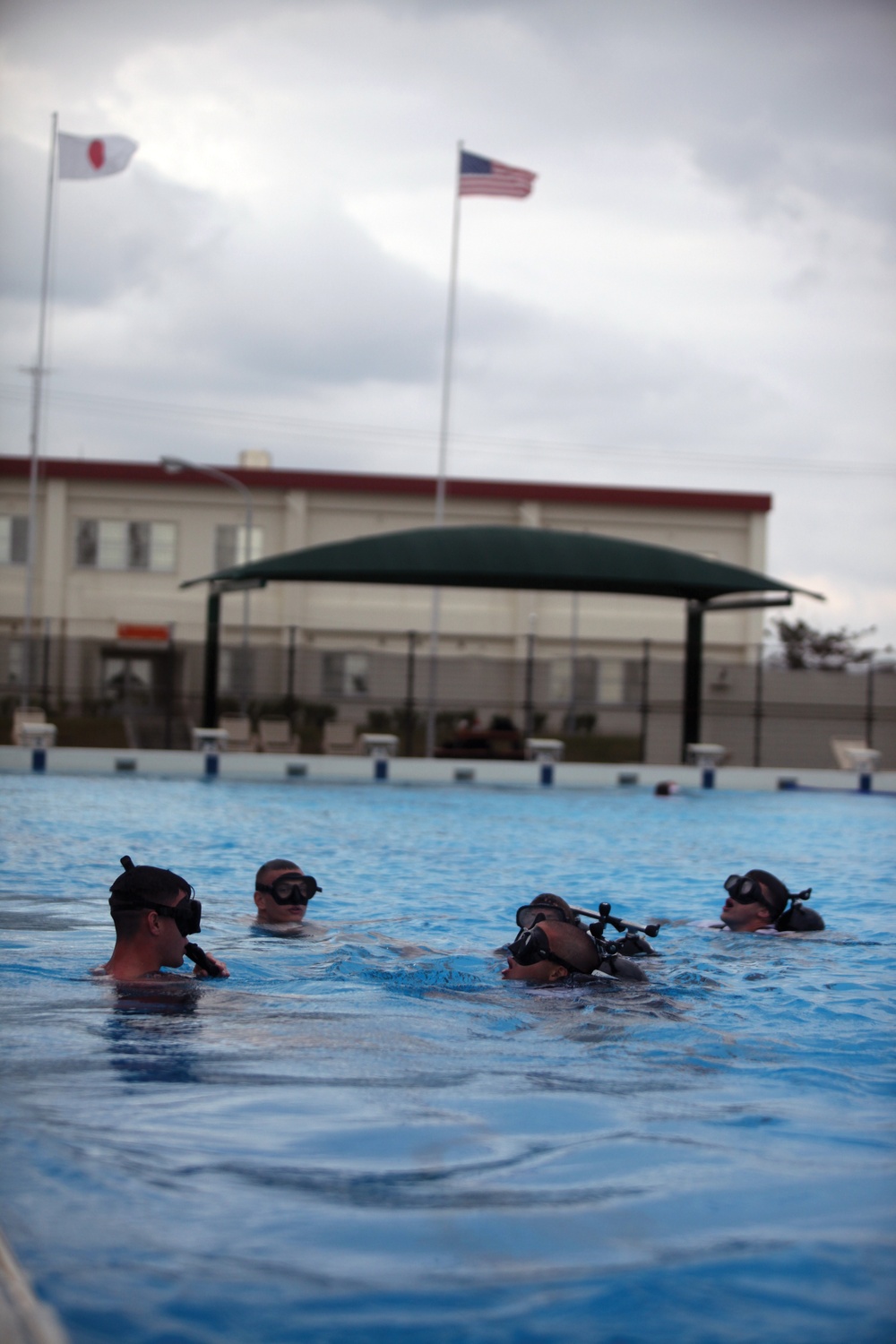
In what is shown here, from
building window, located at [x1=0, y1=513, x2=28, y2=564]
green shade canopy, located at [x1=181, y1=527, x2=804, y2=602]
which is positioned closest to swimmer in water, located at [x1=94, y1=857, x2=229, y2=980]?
green shade canopy, located at [x1=181, y1=527, x2=804, y2=602]

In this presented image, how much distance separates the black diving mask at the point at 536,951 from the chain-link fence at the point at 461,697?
2020 centimetres

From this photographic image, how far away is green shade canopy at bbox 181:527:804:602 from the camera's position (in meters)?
21.2

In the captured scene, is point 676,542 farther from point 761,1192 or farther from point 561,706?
point 761,1192

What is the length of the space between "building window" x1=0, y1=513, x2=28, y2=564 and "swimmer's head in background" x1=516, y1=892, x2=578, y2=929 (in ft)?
106

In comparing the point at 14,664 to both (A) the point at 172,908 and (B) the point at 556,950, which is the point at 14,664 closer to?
(A) the point at 172,908

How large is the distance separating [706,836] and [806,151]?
27.5 feet

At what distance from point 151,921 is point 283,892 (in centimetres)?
204

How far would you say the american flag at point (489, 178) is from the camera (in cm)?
2955

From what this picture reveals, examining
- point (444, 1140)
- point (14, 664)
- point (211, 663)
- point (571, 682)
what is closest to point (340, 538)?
point (571, 682)

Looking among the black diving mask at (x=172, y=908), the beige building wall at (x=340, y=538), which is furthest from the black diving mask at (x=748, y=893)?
the beige building wall at (x=340, y=538)

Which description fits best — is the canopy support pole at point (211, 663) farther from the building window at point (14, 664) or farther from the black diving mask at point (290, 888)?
the black diving mask at point (290, 888)

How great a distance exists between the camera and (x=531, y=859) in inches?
480

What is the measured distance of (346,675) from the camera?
34188 millimetres

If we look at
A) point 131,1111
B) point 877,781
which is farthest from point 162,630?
point 131,1111
